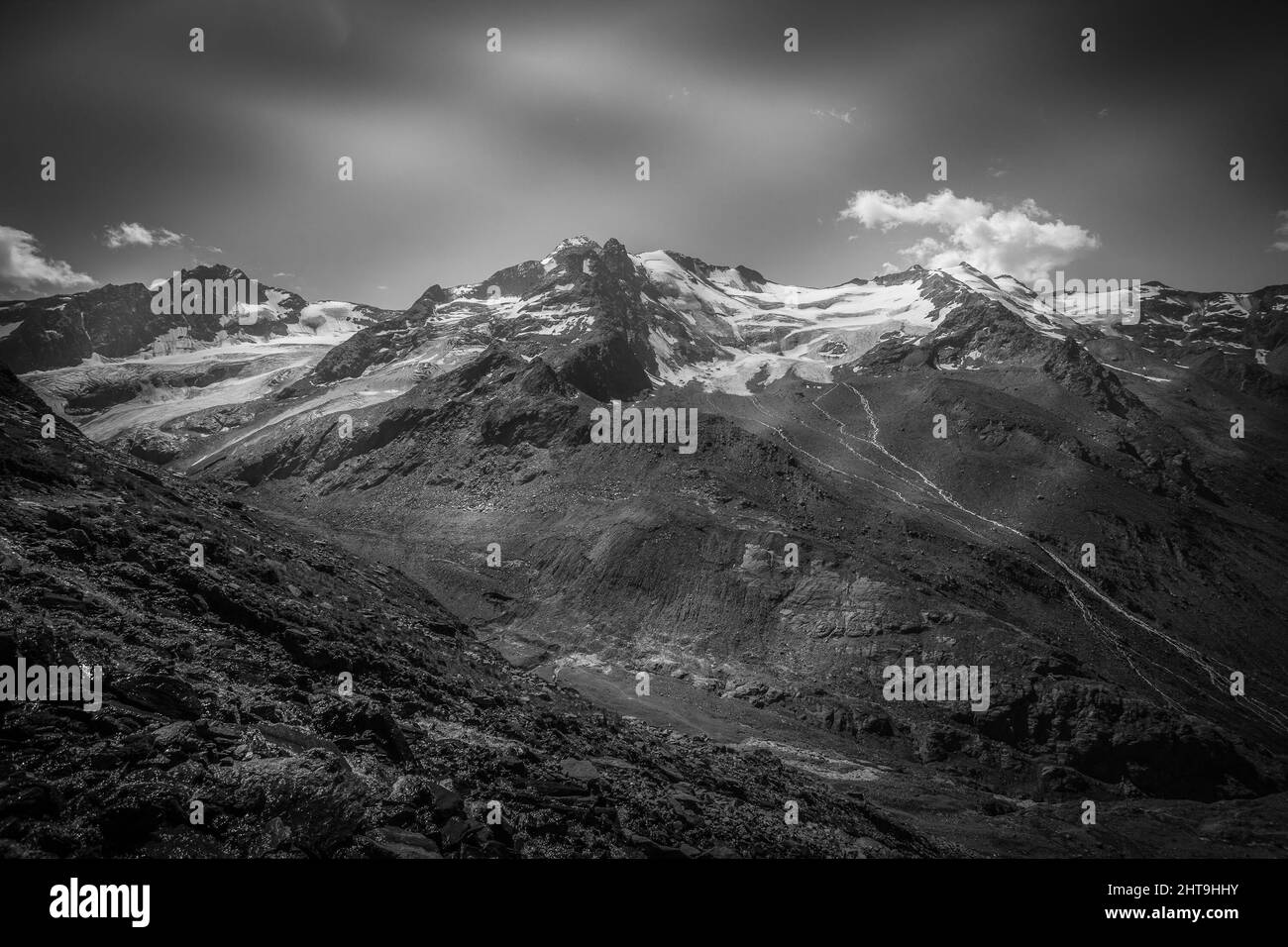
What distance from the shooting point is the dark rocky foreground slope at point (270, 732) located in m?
14.8

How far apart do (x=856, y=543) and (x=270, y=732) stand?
246 feet

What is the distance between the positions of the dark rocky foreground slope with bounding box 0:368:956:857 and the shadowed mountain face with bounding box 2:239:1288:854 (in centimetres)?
233

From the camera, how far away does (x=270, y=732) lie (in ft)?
61.3

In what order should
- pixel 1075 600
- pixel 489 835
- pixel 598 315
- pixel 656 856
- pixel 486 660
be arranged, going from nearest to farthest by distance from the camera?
pixel 489 835 < pixel 656 856 < pixel 486 660 < pixel 1075 600 < pixel 598 315

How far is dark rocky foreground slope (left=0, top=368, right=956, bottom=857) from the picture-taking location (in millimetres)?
14812

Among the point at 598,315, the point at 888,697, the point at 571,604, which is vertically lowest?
the point at 888,697

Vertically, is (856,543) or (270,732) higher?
(856,543)

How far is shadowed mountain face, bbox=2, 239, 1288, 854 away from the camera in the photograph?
178ft

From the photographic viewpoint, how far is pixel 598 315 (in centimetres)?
15975

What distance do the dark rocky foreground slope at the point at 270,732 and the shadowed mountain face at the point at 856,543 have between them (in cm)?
233

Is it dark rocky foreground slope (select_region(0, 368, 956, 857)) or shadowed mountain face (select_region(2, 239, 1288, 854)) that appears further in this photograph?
shadowed mountain face (select_region(2, 239, 1288, 854))
